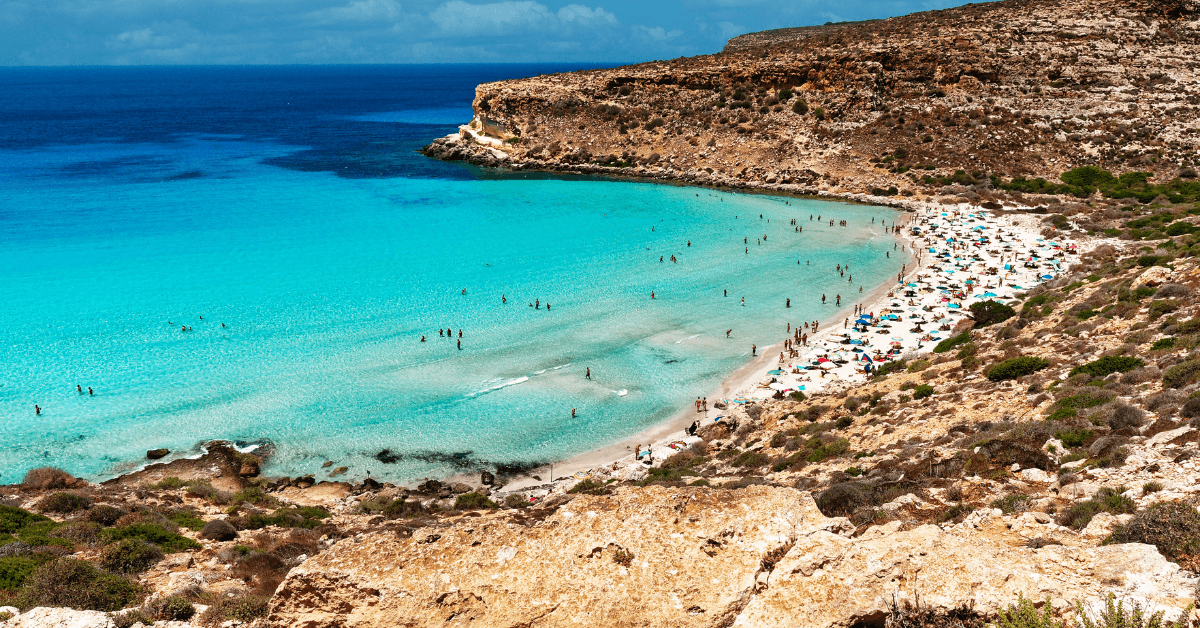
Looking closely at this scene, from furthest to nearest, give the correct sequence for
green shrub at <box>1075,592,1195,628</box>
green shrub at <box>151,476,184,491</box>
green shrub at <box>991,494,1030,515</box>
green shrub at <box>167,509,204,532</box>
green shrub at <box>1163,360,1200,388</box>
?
1. green shrub at <box>151,476,184,491</box>
2. green shrub at <box>167,509,204,532</box>
3. green shrub at <box>1163,360,1200,388</box>
4. green shrub at <box>991,494,1030,515</box>
5. green shrub at <box>1075,592,1195,628</box>

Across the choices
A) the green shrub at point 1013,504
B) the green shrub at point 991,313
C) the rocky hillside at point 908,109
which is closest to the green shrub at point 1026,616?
the green shrub at point 1013,504

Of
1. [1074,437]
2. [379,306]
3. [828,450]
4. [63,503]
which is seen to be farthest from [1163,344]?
[379,306]

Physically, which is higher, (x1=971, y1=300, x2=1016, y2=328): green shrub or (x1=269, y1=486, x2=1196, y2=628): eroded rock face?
(x1=269, y1=486, x2=1196, y2=628): eroded rock face

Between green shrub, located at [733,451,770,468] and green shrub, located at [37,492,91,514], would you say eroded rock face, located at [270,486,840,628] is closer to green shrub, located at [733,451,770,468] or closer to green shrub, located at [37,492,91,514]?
green shrub, located at [733,451,770,468]

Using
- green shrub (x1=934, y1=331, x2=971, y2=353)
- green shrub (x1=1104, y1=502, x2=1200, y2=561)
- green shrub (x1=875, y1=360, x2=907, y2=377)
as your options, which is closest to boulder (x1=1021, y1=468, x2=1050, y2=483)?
green shrub (x1=1104, y1=502, x2=1200, y2=561)

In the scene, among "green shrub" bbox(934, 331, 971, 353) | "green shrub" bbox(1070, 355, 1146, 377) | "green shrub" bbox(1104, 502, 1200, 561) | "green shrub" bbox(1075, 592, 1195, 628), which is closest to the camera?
"green shrub" bbox(1075, 592, 1195, 628)

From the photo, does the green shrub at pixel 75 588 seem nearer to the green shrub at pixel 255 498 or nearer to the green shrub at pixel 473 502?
the green shrub at pixel 255 498

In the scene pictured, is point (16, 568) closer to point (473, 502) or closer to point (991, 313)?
point (473, 502)
